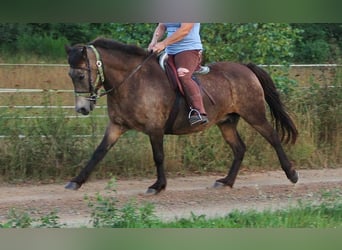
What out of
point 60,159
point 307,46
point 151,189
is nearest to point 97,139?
point 60,159

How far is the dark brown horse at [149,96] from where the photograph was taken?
8.07m

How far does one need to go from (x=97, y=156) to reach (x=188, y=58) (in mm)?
1613

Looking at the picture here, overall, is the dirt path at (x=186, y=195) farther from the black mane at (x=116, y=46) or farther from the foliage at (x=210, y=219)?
the black mane at (x=116, y=46)

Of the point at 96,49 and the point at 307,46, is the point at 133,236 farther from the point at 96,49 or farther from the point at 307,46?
the point at 307,46

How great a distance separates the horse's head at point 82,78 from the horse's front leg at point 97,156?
1.73ft

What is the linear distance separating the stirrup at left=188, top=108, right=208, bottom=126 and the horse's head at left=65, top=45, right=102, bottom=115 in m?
1.22

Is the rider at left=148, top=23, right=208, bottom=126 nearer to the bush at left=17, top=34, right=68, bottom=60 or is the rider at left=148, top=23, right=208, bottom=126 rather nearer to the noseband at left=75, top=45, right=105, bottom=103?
the noseband at left=75, top=45, right=105, bottom=103

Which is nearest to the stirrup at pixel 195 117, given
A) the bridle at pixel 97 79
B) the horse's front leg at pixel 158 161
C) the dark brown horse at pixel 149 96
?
the dark brown horse at pixel 149 96

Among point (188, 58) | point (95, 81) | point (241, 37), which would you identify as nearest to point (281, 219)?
point (188, 58)

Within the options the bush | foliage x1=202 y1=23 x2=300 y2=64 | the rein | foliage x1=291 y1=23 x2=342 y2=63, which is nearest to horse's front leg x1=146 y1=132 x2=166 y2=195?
the rein

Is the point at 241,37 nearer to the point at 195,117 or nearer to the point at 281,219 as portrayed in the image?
the point at 195,117

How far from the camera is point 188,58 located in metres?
8.23

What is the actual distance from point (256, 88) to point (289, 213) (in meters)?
2.63

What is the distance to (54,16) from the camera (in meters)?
3.60
